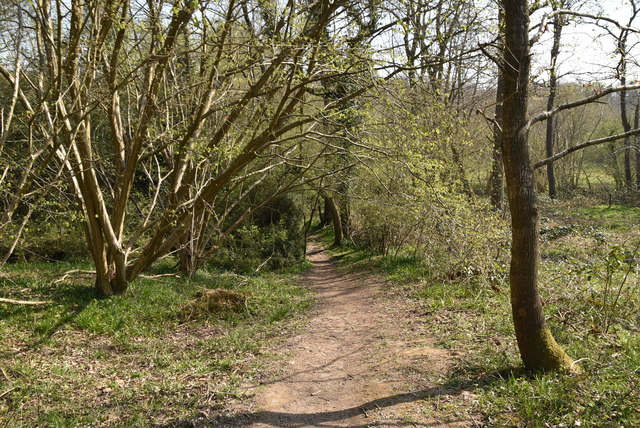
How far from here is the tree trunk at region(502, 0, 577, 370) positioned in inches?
171

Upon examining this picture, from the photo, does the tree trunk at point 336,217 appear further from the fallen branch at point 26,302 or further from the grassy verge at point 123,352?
the fallen branch at point 26,302

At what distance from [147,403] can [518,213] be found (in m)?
4.64

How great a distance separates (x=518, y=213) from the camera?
446cm

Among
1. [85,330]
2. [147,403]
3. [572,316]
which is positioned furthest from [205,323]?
[572,316]

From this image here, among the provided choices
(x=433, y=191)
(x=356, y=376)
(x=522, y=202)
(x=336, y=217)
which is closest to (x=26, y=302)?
(x=356, y=376)

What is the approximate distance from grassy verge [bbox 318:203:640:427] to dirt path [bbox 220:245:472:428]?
12.0 inches

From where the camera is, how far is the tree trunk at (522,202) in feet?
14.3

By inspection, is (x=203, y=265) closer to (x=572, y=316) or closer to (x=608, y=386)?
(x=572, y=316)

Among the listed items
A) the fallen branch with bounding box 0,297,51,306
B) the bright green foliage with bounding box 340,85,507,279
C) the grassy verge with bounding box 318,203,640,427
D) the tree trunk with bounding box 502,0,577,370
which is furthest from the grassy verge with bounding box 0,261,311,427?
the bright green foliage with bounding box 340,85,507,279

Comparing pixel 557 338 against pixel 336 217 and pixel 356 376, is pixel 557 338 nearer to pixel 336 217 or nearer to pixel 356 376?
pixel 356 376

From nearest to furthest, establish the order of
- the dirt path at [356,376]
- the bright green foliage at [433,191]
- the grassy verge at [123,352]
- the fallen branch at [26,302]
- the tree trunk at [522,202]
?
the tree trunk at [522,202]
the dirt path at [356,376]
the grassy verge at [123,352]
the fallen branch at [26,302]
the bright green foliage at [433,191]

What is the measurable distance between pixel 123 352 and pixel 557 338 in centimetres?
629

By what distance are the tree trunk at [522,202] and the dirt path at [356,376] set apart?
1168 millimetres

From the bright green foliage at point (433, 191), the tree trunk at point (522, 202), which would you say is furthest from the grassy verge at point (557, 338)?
the bright green foliage at point (433, 191)
